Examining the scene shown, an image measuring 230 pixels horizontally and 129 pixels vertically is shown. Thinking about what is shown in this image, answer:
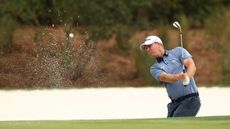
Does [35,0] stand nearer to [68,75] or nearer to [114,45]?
[114,45]

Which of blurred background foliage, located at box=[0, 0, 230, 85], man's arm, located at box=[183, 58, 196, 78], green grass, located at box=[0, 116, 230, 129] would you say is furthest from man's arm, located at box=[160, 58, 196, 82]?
blurred background foliage, located at box=[0, 0, 230, 85]

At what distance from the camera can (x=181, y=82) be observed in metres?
6.07

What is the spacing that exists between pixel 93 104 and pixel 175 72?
4.75 metres

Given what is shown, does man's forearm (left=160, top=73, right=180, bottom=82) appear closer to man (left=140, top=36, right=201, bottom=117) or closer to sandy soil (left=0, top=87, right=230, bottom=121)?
man (left=140, top=36, right=201, bottom=117)

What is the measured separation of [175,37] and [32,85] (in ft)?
9.01

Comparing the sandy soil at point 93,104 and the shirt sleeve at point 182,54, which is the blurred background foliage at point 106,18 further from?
the shirt sleeve at point 182,54

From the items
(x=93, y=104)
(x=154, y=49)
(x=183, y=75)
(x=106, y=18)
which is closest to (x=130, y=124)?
(x=183, y=75)

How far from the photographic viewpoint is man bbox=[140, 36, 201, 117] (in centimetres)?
605

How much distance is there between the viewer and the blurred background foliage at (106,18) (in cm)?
1327

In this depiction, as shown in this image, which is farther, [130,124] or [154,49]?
[154,49]

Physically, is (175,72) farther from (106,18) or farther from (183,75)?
(106,18)

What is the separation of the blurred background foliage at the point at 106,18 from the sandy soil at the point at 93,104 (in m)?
1.50

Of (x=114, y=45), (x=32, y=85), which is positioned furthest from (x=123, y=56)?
(x=32, y=85)

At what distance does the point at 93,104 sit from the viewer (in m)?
10.8
